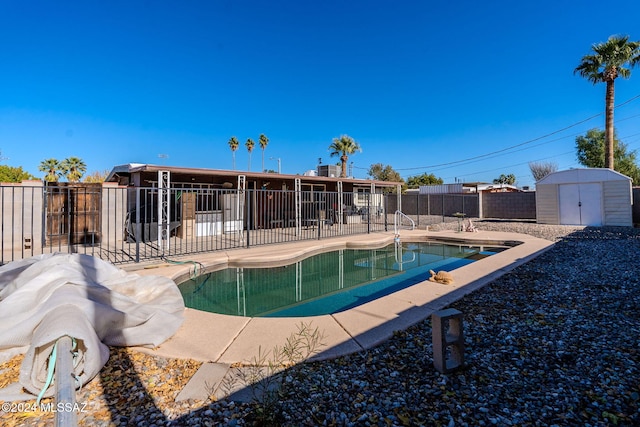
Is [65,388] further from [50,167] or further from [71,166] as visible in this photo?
[50,167]

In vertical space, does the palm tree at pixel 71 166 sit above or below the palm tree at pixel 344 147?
below

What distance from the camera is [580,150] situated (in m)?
24.2

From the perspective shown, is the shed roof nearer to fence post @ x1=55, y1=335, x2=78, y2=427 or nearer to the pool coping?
the pool coping

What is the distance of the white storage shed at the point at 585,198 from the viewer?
40.9 feet

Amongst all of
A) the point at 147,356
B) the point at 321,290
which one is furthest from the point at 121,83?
the point at 147,356

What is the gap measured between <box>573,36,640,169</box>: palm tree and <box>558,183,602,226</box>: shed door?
97.4 inches

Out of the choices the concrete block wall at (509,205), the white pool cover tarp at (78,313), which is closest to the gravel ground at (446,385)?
the white pool cover tarp at (78,313)

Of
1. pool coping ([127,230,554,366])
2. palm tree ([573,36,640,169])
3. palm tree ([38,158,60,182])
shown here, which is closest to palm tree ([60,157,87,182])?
palm tree ([38,158,60,182])

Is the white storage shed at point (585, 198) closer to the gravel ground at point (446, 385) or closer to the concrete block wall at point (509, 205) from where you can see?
the concrete block wall at point (509, 205)

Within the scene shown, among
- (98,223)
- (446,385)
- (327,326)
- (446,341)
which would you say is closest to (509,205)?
(327,326)

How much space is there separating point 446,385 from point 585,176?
615 inches

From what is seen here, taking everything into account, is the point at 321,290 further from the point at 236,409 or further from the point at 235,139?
the point at 235,139

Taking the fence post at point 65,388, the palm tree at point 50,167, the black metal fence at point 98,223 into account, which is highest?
the palm tree at point 50,167

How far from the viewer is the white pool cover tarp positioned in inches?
77.5
